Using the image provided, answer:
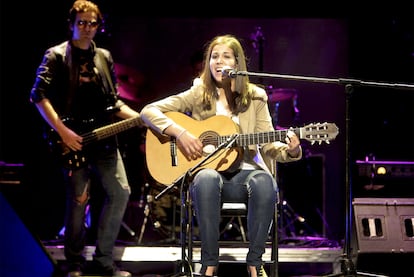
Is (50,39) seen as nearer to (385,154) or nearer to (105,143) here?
(105,143)

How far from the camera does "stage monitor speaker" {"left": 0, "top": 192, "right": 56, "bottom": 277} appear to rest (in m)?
4.74

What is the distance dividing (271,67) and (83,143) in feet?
10.2

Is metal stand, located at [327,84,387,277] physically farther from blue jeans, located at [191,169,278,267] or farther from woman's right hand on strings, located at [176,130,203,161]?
woman's right hand on strings, located at [176,130,203,161]

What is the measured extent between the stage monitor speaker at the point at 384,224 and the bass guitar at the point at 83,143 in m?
1.96

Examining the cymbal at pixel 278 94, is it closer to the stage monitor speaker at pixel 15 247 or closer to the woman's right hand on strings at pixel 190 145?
the woman's right hand on strings at pixel 190 145

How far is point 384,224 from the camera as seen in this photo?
485 cm

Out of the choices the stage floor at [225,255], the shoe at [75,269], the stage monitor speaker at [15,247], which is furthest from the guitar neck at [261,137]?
the stage monitor speaker at [15,247]

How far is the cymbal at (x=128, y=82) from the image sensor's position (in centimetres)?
632

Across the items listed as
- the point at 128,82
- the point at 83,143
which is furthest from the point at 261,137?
the point at 128,82

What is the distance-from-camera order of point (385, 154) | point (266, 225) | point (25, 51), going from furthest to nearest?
point (25, 51) → point (385, 154) → point (266, 225)

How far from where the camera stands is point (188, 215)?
4156mm

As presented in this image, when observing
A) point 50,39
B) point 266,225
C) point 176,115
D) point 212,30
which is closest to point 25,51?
point 50,39

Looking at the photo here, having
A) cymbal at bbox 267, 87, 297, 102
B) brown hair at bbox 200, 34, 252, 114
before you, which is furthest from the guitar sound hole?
cymbal at bbox 267, 87, 297, 102

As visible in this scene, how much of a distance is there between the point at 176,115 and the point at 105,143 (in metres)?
0.79
